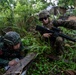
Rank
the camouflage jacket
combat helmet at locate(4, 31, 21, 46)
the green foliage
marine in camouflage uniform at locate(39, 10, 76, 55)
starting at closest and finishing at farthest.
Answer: combat helmet at locate(4, 31, 21, 46)
the camouflage jacket
the green foliage
marine in camouflage uniform at locate(39, 10, 76, 55)

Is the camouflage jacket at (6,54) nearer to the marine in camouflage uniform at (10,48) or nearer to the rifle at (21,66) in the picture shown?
the marine in camouflage uniform at (10,48)

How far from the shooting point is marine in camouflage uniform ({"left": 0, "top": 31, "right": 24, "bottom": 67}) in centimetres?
433

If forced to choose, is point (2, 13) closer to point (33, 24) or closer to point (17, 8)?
point (17, 8)

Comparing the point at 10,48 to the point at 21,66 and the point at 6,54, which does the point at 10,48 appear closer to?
the point at 6,54

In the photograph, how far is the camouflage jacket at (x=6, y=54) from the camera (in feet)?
14.8

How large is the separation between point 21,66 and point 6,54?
0.48m

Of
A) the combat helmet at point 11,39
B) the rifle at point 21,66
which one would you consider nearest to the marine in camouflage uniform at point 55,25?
the rifle at point 21,66

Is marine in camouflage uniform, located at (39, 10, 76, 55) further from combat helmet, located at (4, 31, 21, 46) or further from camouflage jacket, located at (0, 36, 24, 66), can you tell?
combat helmet, located at (4, 31, 21, 46)

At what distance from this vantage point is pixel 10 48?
445 centimetres

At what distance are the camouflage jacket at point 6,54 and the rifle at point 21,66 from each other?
0.60 feet

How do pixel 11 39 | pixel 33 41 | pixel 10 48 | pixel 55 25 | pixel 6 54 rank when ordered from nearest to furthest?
pixel 11 39, pixel 10 48, pixel 6 54, pixel 55 25, pixel 33 41

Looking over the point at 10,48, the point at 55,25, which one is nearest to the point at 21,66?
the point at 10,48

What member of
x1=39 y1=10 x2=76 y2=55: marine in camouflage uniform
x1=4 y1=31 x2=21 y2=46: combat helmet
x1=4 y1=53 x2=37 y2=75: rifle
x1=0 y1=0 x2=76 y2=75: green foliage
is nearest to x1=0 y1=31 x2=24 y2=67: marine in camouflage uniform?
x1=4 y1=31 x2=21 y2=46: combat helmet

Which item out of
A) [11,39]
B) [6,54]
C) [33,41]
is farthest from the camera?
[33,41]
